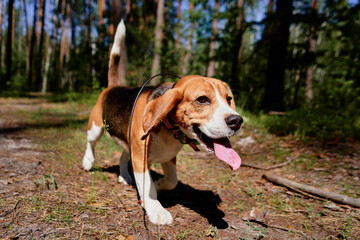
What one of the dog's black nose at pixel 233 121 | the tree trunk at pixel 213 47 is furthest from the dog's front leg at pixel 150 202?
the tree trunk at pixel 213 47

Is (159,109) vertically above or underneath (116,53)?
underneath

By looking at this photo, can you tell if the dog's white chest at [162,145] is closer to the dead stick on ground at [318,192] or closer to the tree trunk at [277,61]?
the dead stick on ground at [318,192]

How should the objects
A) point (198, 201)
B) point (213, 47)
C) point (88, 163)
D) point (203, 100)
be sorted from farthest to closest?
point (213, 47) < point (88, 163) < point (198, 201) < point (203, 100)

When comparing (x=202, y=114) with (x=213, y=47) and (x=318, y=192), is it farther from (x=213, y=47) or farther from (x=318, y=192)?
(x=213, y=47)

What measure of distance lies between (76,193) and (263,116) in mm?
5116

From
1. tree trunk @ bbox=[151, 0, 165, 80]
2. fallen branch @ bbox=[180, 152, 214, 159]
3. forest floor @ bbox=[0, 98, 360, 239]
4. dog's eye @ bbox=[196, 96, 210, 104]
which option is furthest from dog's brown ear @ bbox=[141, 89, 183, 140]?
tree trunk @ bbox=[151, 0, 165, 80]

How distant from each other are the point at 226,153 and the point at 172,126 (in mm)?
614

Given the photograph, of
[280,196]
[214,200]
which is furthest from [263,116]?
[214,200]

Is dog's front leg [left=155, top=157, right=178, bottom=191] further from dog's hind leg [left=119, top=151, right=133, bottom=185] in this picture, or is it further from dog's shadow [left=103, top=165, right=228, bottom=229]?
dog's hind leg [left=119, top=151, right=133, bottom=185]

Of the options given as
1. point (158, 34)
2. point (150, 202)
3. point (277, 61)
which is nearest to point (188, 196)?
point (150, 202)

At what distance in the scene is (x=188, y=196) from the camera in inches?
120

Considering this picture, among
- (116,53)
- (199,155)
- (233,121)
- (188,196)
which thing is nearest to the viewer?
(233,121)

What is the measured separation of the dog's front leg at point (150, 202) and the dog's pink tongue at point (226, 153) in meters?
0.87

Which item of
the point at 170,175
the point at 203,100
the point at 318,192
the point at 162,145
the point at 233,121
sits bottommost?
the point at 318,192
